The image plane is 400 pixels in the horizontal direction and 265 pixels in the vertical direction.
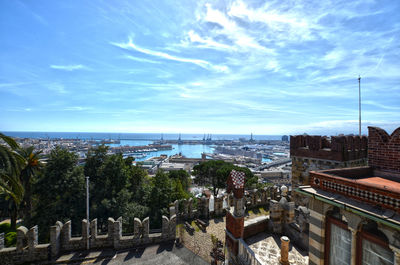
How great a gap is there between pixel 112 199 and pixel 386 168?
17655mm

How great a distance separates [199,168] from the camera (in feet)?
114

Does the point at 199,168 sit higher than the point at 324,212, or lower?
lower

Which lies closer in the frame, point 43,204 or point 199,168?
point 43,204

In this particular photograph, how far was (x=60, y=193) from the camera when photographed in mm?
15344

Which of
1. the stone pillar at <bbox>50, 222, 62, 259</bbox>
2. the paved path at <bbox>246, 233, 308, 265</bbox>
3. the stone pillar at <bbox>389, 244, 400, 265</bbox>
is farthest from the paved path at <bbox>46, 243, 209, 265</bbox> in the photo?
the stone pillar at <bbox>389, 244, 400, 265</bbox>

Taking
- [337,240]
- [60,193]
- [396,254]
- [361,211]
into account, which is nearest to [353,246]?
[337,240]

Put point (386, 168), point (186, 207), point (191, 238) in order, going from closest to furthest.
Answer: point (386, 168), point (191, 238), point (186, 207)

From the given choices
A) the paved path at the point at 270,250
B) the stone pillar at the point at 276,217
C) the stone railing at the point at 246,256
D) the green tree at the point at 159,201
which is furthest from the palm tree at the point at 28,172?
the stone pillar at the point at 276,217

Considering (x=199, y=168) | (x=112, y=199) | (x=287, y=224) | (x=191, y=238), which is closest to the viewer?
(x=287, y=224)

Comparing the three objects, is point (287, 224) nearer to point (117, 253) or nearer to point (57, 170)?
point (117, 253)

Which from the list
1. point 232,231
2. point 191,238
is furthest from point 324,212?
point 191,238

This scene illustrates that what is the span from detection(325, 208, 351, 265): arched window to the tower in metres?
3.36

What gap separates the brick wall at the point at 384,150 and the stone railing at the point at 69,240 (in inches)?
418

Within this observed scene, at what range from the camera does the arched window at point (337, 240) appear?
177 inches
